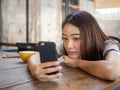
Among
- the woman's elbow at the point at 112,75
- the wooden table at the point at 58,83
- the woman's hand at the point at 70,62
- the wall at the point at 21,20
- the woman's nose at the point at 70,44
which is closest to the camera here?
the wooden table at the point at 58,83

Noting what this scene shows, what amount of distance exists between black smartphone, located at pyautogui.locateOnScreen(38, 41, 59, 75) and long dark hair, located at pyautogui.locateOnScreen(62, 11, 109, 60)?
0.50m

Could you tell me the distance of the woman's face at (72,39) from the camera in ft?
4.59

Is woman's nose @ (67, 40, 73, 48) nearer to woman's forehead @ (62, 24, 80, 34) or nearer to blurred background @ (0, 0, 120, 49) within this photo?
A: woman's forehead @ (62, 24, 80, 34)

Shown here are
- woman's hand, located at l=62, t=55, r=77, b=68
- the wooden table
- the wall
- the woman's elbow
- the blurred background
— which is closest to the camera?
the wooden table

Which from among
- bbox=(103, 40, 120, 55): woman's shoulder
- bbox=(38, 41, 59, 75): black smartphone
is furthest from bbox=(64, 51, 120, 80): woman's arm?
bbox=(38, 41, 59, 75): black smartphone

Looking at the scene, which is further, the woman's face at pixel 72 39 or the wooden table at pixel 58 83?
the woman's face at pixel 72 39

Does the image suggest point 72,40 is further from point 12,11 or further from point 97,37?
point 12,11

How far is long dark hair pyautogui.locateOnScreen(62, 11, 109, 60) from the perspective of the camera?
4.67ft

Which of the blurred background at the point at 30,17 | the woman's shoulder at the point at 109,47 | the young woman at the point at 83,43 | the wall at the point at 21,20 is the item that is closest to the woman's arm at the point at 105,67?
the young woman at the point at 83,43

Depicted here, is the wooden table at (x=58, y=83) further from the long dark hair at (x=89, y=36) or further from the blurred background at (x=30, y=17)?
the blurred background at (x=30, y=17)

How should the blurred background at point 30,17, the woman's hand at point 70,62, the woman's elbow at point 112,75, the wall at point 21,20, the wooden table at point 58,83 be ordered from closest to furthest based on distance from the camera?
1. the wooden table at point 58,83
2. the woman's elbow at point 112,75
3. the woman's hand at point 70,62
4. the blurred background at point 30,17
5. the wall at point 21,20

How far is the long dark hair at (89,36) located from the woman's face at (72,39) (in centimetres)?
2

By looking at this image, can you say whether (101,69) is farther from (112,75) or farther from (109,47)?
(109,47)

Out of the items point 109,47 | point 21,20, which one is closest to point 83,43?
point 109,47
